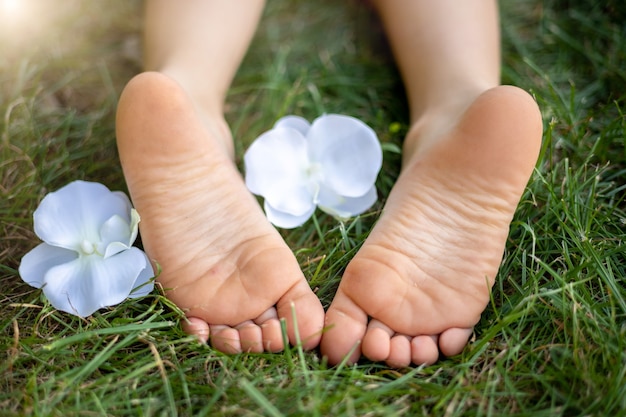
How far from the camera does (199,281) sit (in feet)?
3.11

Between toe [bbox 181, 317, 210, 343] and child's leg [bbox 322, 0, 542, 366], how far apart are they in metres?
0.17

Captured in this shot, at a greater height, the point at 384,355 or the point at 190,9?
the point at 190,9

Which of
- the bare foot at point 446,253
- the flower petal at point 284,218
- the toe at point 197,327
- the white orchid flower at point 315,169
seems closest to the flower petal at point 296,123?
the white orchid flower at point 315,169

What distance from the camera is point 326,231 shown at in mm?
1141

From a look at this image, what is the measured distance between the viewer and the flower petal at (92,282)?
950 millimetres

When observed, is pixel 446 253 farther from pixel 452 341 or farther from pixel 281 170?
pixel 281 170

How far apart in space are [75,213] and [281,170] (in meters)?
0.34

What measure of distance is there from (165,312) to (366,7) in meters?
0.89

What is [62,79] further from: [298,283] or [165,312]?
[298,283]

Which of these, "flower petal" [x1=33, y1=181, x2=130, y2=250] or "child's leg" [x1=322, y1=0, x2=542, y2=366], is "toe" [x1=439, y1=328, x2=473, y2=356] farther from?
"flower petal" [x1=33, y1=181, x2=130, y2=250]

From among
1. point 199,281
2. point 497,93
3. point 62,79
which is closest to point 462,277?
point 497,93

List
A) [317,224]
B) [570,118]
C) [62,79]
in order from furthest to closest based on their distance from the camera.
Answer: [62,79], [570,118], [317,224]

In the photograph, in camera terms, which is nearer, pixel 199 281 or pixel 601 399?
pixel 601 399

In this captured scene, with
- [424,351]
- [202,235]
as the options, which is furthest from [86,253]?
[424,351]
